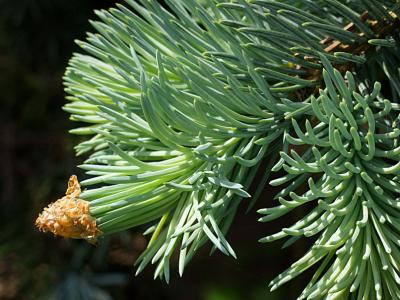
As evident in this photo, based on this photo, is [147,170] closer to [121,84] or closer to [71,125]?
[121,84]

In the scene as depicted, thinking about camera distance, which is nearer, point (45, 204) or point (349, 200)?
point (349, 200)

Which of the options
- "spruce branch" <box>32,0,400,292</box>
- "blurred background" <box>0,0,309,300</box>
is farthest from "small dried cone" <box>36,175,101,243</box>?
"blurred background" <box>0,0,309,300</box>

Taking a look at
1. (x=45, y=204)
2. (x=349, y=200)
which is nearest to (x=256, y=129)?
(x=349, y=200)

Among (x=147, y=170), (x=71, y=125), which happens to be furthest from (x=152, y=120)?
(x=71, y=125)

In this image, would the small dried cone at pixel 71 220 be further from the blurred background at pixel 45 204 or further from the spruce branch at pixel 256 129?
the blurred background at pixel 45 204

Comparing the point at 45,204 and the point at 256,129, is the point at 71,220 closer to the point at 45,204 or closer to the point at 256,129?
the point at 256,129


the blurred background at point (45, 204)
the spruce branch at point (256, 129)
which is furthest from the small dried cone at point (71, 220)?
the blurred background at point (45, 204)
